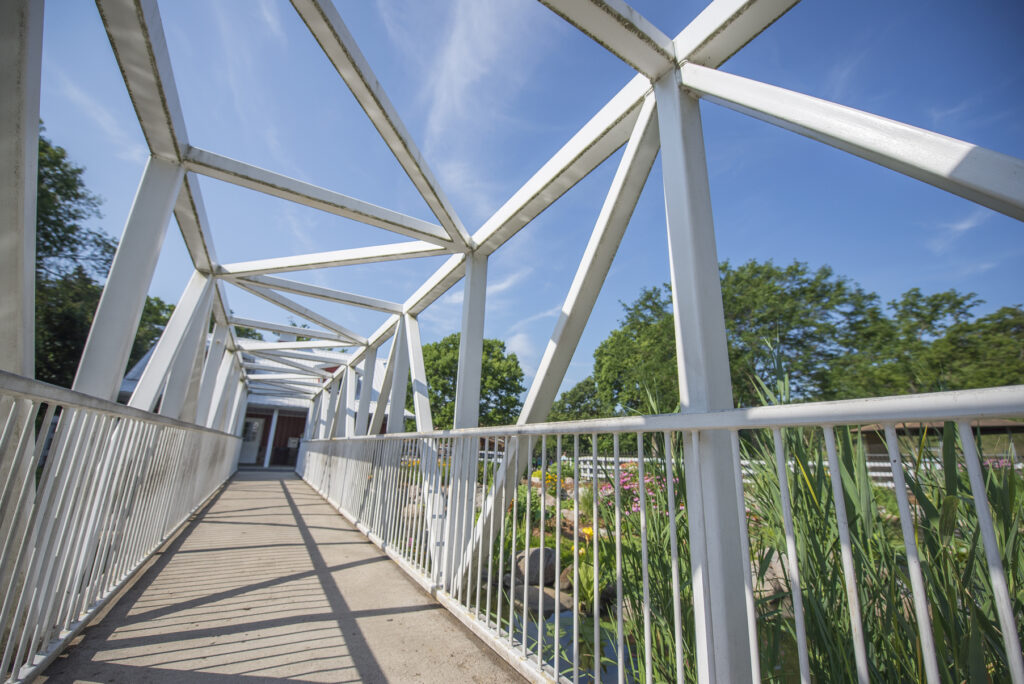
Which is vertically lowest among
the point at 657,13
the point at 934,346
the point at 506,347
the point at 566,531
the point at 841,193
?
the point at 566,531

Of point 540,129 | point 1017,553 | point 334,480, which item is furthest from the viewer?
point 334,480

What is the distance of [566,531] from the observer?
213 inches

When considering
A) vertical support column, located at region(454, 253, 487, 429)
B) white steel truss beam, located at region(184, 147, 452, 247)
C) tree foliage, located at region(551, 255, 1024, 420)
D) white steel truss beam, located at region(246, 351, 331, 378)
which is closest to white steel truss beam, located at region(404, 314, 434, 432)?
vertical support column, located at region(454, 253, 487, 429)

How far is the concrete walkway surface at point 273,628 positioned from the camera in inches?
73.1

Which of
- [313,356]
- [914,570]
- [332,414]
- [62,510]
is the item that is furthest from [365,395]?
[914,570]

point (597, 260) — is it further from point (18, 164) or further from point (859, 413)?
point (18, 164)

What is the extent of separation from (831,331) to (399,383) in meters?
23.2

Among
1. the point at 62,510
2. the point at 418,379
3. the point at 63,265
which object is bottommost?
the point at 62,510

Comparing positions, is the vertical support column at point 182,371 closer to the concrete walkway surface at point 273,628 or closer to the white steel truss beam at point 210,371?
the concrete walkway surface at point 273,628

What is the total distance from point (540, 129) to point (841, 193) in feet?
60.8

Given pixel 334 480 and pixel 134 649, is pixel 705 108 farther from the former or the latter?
pixel 334 480

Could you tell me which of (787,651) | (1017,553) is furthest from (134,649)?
(1017,553)

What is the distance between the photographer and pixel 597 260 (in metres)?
2.31

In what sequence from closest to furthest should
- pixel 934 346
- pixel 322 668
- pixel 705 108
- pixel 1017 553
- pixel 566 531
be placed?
pixel 1017 553 → pixel 322 668 → pixel 705 108 → pixel 566 531 → pixel 934 346
